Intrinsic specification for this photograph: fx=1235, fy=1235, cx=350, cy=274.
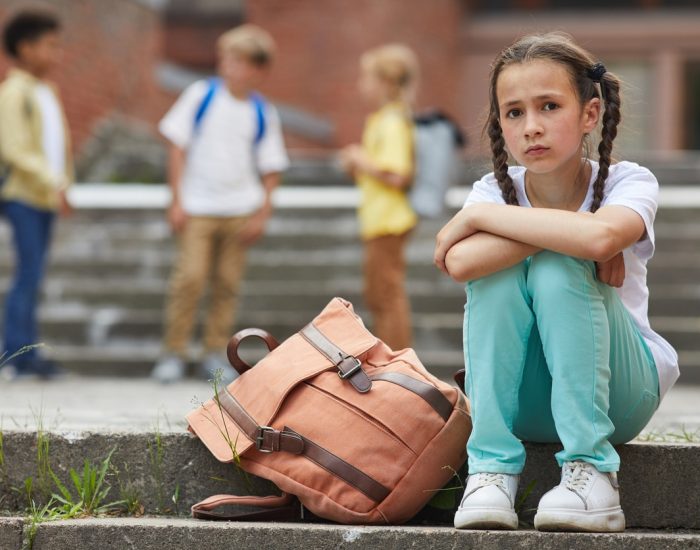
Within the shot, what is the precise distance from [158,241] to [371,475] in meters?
5.86

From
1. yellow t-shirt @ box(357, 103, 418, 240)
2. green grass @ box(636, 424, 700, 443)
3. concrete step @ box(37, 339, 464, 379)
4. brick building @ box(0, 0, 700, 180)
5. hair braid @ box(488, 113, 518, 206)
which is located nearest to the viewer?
hair braid @ box(488, 113, 518, 206)

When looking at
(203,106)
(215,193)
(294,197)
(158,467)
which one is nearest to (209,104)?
(203,106)

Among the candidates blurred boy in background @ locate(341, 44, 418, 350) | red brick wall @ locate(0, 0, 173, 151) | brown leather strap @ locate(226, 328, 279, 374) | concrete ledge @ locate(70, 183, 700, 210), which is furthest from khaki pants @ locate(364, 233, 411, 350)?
Answer: red brick wall @ locate(0, 0, 173, 151)

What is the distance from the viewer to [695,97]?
1443 centimetres

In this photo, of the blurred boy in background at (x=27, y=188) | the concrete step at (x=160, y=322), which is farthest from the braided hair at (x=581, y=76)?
the concrete step at (x=160, y=322)

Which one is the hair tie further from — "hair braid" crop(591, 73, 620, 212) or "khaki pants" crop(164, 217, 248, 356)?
"khaki pants" crop(164, 217, 248, 356)

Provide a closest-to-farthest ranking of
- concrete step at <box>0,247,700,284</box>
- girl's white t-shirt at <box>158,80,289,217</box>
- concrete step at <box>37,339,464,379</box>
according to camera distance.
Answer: girl's white t-shirt at <box>158,80,289,217</box>, concrete step at <box>37,339,464,379</box>, concrete step at <box>0,247,700,284</box>

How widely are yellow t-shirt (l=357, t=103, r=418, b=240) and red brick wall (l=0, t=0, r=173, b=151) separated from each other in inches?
226

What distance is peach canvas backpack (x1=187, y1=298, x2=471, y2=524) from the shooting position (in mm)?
2887

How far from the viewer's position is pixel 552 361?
2775mm

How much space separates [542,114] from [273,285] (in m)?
5.11

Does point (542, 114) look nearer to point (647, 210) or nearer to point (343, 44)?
point (647, 210)

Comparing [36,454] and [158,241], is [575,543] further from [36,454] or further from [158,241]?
[158,241]

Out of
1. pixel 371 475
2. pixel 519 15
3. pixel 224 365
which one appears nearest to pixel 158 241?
pixel 224 365
